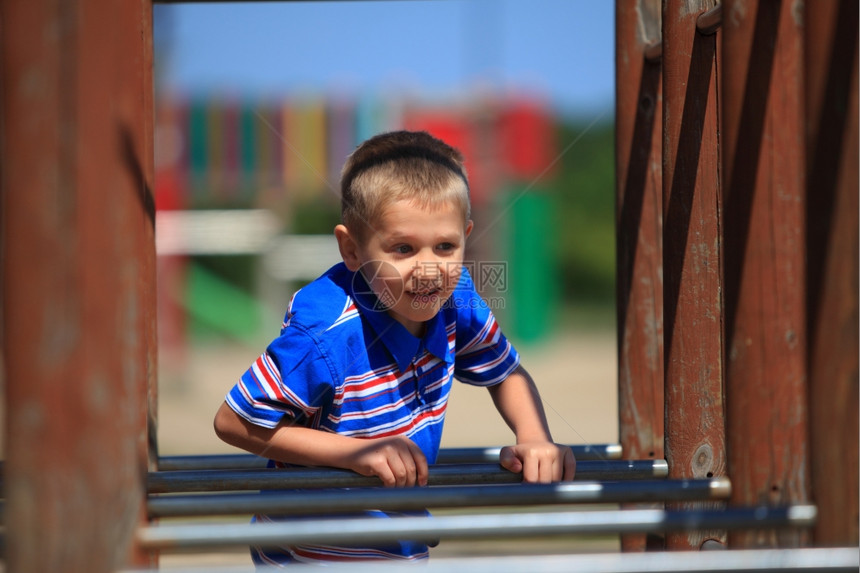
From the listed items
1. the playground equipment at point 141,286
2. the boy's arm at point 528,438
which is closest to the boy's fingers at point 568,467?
the boy's arm at point 528,438

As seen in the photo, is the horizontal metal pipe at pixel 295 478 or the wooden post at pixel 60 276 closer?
the wooden post at pixel 60 276

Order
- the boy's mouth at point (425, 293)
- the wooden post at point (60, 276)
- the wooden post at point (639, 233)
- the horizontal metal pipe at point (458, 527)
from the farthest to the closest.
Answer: the wooden post at point (639, 233)
the boy's mouth at point (425, 293)
the horizontal metal pipe at point (458, 527)
the wooden post at point (60, 276)

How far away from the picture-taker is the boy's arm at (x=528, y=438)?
1.28 metres

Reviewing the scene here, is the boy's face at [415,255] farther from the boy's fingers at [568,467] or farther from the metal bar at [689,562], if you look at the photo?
the metal bar at [689,562]

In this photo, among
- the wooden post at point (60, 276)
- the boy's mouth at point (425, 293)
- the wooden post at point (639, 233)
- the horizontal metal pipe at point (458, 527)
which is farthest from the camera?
the wooden post at point (639, 233)

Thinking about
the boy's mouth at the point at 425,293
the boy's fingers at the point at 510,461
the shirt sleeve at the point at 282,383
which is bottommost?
the boy's fingers at the point at 510,461

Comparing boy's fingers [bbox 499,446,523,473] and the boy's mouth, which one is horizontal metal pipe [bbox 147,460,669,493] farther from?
the boy's mouth

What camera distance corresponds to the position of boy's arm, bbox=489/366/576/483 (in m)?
1.28

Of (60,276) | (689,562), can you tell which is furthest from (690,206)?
(60,276)

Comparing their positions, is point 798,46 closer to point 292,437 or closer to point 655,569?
point 655,569

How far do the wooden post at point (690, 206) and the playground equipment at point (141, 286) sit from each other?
3.9 inches

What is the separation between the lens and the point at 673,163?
136 centimetres

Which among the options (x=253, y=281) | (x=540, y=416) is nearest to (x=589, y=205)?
(x=253, y=281)

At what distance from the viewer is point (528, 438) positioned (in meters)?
1.49
